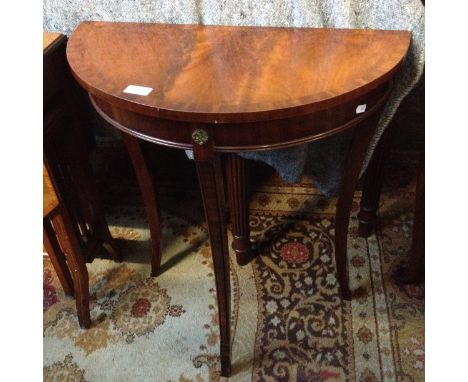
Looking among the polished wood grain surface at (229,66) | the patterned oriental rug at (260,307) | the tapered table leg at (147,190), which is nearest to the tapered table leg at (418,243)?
the patterned oriental rug at (260,307)

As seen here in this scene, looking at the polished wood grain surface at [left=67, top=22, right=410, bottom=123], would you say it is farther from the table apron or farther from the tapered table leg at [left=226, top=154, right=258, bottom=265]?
the tapered table leg at [left=226, top=154, right=258, bottom=265]

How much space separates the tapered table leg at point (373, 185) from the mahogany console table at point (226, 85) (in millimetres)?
186

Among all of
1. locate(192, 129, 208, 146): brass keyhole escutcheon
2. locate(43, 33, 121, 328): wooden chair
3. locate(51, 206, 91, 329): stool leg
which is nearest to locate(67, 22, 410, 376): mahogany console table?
locate(192, 129, 208, 146): brass keyhole escutcheon

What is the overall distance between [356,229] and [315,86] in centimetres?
66

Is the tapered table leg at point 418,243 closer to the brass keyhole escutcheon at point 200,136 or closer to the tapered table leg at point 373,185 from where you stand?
the tapered table leg at point 373,185

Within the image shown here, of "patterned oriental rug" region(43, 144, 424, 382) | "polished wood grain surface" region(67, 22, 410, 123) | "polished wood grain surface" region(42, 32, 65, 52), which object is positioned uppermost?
"polished wood grain surface" region(67, 22, 410, 123)

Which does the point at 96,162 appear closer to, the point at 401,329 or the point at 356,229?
the point at 356,229

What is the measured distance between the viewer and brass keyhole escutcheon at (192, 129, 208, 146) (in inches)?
22.9

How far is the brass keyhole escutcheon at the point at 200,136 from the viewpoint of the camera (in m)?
0.58

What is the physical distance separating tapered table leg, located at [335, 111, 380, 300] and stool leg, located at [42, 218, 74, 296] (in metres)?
0.55

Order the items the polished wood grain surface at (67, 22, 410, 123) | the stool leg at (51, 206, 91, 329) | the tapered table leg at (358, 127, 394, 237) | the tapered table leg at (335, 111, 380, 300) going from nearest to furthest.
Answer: the polished wood grain surface at (67, 22, 410, 123) → the tapered table leg at (335, 111, 380, 300) → the stool leg at (51, 206, 91, 329) → the tapered table leg at (358, 127, 394, 237)

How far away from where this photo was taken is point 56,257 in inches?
37.5

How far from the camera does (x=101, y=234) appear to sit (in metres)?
1.08

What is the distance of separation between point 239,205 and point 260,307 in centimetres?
23
